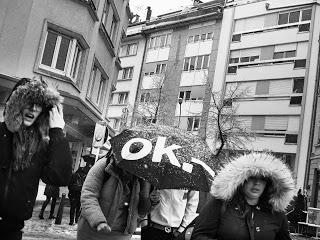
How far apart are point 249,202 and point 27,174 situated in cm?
171

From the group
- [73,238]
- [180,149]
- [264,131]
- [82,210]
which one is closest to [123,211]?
[82,210]

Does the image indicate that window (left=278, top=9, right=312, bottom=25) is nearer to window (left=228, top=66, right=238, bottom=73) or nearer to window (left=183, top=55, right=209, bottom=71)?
window (left=228, top=66, right=238, bottom=73)

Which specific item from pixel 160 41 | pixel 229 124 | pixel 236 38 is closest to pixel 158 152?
pixel 229 124

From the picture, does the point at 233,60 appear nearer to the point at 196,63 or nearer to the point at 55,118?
the point at 196,63

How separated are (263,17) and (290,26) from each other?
9.33 feet

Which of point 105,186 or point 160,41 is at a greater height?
point 160,41

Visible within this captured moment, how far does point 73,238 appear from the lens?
10742mm

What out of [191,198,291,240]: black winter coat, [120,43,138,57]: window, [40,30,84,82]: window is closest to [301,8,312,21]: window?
[120,43,138,57]: window

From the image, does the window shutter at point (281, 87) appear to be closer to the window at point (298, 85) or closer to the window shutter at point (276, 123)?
the window at point (298, 85)

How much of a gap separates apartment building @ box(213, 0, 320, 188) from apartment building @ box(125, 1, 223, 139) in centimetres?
189

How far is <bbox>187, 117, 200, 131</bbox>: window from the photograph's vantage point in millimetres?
43344

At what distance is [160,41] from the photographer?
163ft

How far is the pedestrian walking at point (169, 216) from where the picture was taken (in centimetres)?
544

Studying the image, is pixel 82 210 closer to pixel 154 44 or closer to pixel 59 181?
pixel 59 181
